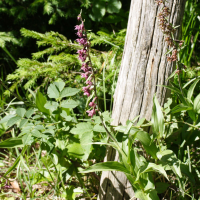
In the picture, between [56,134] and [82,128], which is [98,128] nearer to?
[82,128]

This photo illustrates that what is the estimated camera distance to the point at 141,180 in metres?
1.60

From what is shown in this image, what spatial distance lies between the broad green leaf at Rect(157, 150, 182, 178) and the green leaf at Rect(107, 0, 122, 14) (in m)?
1.91

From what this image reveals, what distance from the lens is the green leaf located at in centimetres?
266

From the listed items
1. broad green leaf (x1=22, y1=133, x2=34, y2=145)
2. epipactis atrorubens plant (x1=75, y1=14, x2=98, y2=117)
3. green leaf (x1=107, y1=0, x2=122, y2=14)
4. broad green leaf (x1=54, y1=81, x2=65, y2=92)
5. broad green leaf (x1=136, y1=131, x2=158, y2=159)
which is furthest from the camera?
green leaf (x1=107, y1=0, x2=122, y2=14)

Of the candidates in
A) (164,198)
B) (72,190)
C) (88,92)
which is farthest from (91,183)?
(88,92)

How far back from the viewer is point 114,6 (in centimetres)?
268

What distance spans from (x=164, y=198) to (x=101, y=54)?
1.86 meters

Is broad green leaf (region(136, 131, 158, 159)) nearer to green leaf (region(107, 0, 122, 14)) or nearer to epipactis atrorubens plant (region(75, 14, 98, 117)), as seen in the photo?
epipactis atrorubens plant (region(75, 14, 98, 117))

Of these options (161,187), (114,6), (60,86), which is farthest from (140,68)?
(114,6)

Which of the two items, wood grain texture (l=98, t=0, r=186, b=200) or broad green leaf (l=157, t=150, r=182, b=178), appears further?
wood grain texture (l=98, t=0, r=186, b=200)

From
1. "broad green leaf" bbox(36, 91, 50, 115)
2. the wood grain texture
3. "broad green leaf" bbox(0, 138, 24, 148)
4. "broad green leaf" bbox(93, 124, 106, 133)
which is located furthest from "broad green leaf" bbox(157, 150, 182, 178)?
"broad green leaf" bbox(0, 138, 24, 148)

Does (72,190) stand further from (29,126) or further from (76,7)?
(76,7)

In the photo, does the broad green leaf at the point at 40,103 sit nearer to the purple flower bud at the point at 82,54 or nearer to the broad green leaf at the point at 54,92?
the broad green leaf at the point at 54,92

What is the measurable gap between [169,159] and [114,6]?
2013mm
